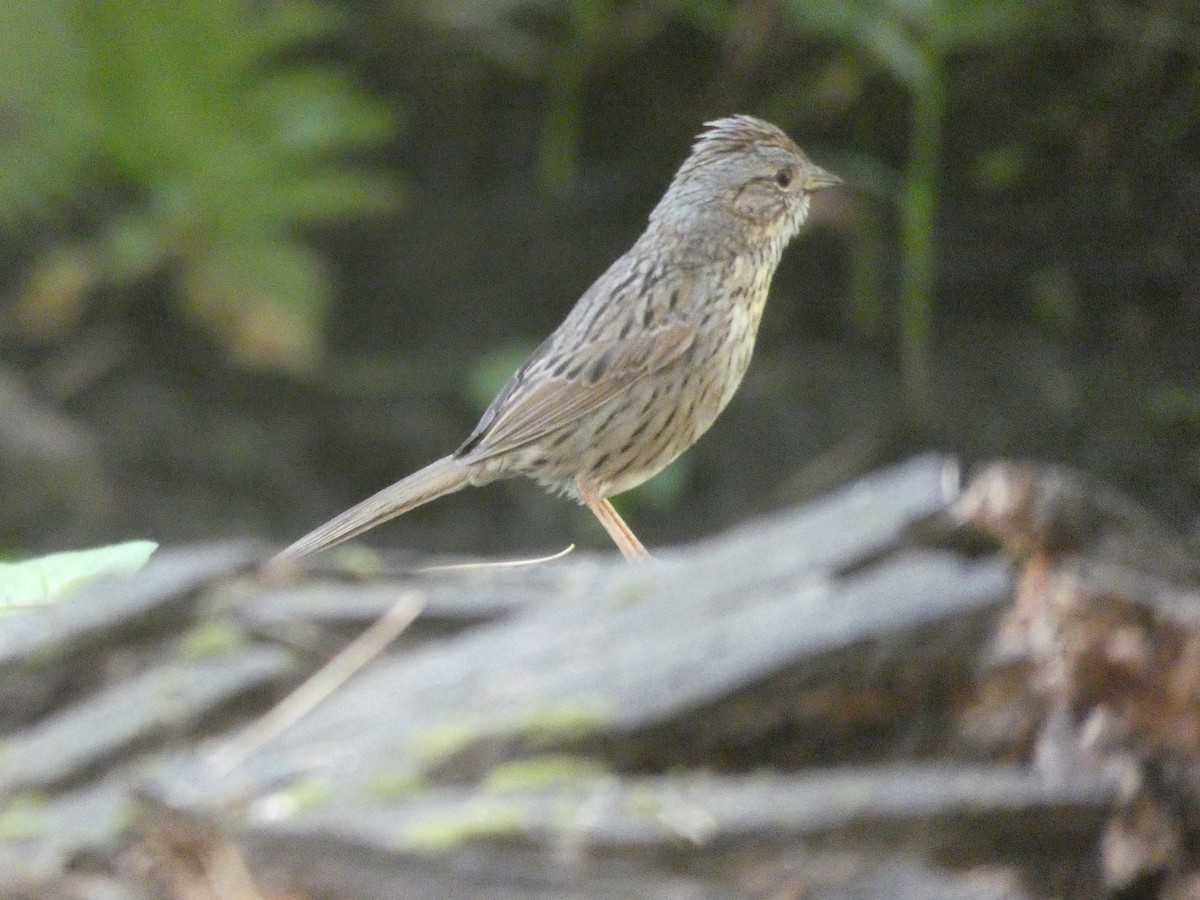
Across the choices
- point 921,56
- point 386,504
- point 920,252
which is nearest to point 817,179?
point 386,504

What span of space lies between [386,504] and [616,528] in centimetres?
77

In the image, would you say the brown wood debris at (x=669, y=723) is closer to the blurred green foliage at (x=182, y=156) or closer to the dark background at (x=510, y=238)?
the dark background at (x=510, y=238)

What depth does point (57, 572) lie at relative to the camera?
2434mm

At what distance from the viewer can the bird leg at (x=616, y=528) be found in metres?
4.77

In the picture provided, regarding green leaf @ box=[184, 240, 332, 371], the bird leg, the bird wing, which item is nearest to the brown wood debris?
the bird leg

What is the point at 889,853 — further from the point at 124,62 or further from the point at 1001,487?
the point at 124,62

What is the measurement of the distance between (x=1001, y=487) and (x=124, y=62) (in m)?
7.70

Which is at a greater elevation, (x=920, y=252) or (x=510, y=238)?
(x=510, y=238)

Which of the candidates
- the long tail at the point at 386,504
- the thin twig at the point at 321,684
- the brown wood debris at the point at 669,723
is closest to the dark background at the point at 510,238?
the long tail at the point at 386,504

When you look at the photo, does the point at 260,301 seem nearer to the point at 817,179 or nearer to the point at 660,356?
the point at 660,356

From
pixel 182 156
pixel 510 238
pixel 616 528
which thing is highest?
pixel 182 156

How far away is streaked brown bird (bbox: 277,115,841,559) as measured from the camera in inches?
196

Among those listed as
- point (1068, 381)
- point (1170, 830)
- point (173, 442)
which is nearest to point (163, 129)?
point (173, 442)

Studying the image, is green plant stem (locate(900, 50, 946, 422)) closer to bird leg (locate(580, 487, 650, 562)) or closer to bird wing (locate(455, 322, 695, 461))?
bird wing (locate(455, 322, 695, 461))
